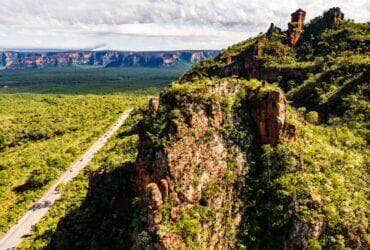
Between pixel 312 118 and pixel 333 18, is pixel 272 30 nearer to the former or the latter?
pixel 333 18

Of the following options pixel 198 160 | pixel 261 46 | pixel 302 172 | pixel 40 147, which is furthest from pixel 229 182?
pixel 40 147

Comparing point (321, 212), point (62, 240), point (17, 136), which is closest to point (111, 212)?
point (62, 240)

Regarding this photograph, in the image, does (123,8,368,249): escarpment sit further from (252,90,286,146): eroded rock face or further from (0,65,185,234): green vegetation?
(0,65,185,234): green vegetation

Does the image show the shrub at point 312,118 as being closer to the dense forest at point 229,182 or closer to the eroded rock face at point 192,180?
the dense forest at point 229,182

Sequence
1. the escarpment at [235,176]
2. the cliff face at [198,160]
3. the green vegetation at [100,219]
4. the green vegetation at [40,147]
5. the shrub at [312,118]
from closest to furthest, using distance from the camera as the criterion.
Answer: the cliff face at [198,160] → the escarpment at [235,176] → the green vegetation at [100,219] → the shrub at [312,118] → the green vegetation at [40,147]

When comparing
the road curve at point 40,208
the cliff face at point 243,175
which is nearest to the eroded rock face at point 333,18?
the cliff face at point 243,175

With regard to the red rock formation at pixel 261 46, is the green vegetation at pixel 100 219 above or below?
below
